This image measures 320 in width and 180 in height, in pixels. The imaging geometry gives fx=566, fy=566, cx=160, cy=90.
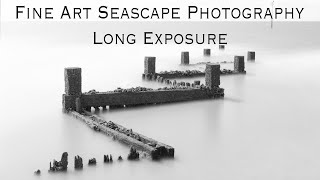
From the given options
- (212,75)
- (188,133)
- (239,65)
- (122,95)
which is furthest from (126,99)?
(239,65)

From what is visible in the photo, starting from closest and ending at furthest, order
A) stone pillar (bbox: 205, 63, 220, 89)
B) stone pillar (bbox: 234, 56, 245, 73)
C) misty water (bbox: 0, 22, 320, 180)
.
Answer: misty water (bbox: 0, 22, 320, 180) < stone pillar (bbox: 205, 63, 220, 89) < stone pillar (bbox: 234, 56, 245, 73)

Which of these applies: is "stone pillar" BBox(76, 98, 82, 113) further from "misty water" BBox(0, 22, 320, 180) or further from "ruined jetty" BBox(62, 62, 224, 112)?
"misty water" BBox(0, 22, 320, 180)

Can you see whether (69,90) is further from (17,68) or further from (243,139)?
(17,68)

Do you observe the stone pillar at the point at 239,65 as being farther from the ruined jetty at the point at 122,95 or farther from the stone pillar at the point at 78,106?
the stone pillar at the point at 78,106

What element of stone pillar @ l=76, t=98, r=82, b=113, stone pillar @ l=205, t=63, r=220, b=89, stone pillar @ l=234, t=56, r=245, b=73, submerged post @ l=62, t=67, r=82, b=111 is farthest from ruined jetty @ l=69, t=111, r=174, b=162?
stone pillar @ l=234, t=56, r=245, b=73

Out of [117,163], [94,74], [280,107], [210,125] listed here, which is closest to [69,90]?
[210,125]
